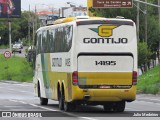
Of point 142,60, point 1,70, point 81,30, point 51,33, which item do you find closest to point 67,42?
point 81,30

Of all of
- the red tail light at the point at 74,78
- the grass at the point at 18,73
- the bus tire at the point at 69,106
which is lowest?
the grass at the point at 18,73

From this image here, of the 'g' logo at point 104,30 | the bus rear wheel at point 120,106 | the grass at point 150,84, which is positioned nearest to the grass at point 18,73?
the grass at point 150,84

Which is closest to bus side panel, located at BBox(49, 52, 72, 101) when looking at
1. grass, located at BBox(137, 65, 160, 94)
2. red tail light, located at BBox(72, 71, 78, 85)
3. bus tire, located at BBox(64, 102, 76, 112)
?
red tail light, located at BBox(72, 71, 78, 85)

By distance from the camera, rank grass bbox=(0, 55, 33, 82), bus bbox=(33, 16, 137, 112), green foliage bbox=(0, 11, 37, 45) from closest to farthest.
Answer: bus bbox=(33, 16, 137, 112), grass bbox=(0, 55, 33, 82), green foliage bbox=(0, 11, 37, 45)

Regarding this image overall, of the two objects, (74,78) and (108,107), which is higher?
(74,78)

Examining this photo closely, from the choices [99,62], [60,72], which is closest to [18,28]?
[60,72]

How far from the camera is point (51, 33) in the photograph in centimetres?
2738

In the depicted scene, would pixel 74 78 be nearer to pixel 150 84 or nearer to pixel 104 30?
pixel 104 30

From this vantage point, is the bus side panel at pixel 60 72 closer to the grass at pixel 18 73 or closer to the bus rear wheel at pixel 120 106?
the bus rear wheel at pixel 120 106

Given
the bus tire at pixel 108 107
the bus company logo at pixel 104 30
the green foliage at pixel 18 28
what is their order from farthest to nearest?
1. the green foliage at pixel 18 28
2. the bus tire at pixel 108 107
3. the bus company logo at pixel 104 30

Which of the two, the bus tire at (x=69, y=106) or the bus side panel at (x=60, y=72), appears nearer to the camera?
the bus side panel at (x=60, y=72)

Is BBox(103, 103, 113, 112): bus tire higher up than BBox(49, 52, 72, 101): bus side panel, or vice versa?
BBox(49, 52, 72, 101): bus side panel

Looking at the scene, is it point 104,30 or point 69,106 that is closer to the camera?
point 104,30

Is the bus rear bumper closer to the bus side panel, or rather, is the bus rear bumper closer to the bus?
the bus
